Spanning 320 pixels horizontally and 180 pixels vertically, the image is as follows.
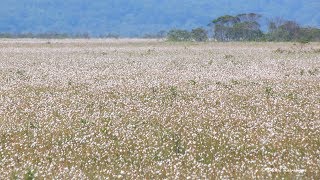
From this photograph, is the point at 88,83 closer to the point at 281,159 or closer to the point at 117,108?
the point at 117,108

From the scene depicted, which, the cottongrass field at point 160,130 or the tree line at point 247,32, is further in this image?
the tree line at point 247,32

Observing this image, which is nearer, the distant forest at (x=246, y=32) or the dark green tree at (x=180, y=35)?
the distant forest at (x=246, y=32)

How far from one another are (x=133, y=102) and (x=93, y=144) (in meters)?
5.14

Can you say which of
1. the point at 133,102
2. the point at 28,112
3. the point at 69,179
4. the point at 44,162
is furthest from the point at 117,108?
the point at 69,179

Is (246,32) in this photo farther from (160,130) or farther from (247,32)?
(160,130)

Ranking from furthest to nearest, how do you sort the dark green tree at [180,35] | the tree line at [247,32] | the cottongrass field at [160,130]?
the dark green tree at [180,35]
the tree line at [247,32]
the cottongrass field at [160,130]

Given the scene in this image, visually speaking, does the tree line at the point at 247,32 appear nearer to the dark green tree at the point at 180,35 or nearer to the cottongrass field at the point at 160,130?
the dark green tree at the point at 180,35

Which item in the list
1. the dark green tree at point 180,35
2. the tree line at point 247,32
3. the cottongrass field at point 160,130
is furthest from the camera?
the dark green tree at point 180,35

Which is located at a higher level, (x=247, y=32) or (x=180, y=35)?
(x=247, y=32)

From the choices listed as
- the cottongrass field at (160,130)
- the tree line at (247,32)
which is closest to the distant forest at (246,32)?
the tree line at (247,32)

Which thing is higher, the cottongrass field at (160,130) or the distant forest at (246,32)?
the cottongrass field at (160,130)

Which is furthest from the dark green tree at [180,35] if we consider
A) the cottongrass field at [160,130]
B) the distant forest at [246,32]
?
the cottongrass field at [160,130]

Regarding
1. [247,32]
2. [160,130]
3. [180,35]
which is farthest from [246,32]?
[160,130]

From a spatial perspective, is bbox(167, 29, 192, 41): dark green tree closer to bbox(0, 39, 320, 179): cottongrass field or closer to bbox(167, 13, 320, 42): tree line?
bbox(167, 13, 320, 42): tree line
